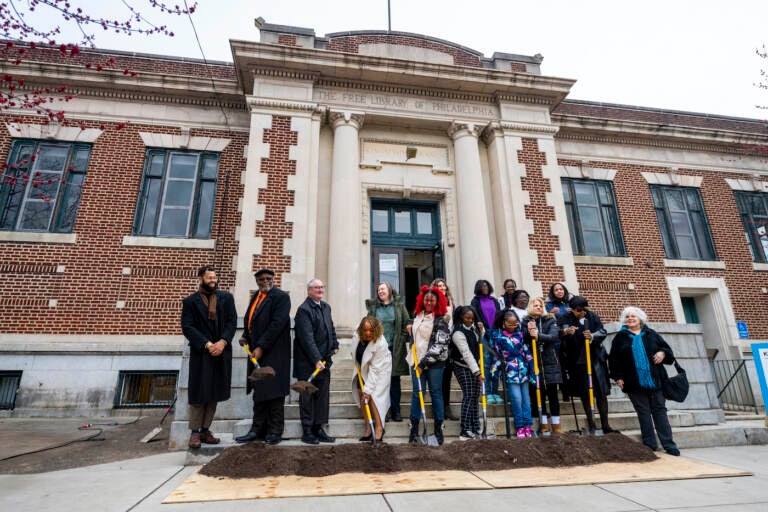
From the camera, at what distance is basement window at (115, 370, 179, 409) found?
8328 mm

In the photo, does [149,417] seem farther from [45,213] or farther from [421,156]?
[421,156]

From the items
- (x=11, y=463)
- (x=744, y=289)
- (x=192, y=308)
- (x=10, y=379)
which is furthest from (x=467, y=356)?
(x=744, y=289)

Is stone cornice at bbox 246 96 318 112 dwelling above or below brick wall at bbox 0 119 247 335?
above

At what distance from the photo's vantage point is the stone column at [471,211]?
9.42 metres

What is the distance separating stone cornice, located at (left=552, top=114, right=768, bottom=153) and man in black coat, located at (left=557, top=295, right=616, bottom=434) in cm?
824

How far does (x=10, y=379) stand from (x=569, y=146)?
1488 centimetres

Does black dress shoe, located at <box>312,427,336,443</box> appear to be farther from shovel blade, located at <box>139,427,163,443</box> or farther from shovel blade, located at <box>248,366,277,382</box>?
shovel blade, located at <box>139,427,163,443</box>

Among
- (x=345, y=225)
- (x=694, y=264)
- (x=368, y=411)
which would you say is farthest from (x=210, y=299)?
(x=694, y=264)

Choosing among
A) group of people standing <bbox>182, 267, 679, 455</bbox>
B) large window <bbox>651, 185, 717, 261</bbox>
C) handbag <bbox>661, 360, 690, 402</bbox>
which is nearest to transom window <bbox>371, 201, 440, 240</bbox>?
group of people standing <bbox>182, 267, 679, 455</bbox>

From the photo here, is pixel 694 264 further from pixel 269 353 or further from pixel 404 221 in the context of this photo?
pixel 269 353

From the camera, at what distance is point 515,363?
5.22 meters

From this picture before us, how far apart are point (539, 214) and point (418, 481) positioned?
7927 mm

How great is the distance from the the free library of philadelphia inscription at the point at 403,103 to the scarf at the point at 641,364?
7257 millimetres

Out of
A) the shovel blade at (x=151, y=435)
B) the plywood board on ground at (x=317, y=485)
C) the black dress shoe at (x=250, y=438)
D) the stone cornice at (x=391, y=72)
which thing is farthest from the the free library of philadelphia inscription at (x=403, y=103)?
the plywood board on ground at (x=317, y=485)
